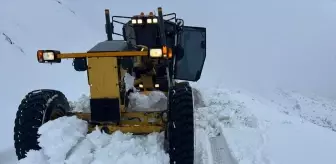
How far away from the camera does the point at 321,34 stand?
1171 inches

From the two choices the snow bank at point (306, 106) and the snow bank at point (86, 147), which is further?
the snow bank at point (306, 106)

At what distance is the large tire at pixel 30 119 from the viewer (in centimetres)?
488

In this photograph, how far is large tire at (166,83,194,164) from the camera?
4.71m

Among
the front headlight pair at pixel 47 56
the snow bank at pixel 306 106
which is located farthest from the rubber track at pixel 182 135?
the snow bank at pixel 306 106

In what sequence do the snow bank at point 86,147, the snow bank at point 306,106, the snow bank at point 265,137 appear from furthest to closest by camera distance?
the snow bank at point 306,106
the snow bank at point 265,137
the snow bank at point 86,147

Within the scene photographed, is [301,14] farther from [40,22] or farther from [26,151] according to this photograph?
[26,151]

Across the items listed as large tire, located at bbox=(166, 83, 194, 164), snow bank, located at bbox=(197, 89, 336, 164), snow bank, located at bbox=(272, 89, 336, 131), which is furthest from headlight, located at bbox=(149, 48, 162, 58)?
snow bank, located at bbox=(272, 89, 336, 131)

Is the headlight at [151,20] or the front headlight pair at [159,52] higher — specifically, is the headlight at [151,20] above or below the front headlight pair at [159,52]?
above

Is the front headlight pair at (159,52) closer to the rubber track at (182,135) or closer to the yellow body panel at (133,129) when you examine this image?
the rubber track at (182,135)

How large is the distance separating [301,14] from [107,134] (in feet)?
98.7

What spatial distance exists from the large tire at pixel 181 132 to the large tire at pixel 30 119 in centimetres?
152

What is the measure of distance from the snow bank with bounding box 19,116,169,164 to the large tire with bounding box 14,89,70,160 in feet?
0.81

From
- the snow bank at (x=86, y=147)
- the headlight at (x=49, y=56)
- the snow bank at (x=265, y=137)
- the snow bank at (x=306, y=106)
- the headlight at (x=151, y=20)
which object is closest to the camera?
the snow bank at (x=86, y=147)

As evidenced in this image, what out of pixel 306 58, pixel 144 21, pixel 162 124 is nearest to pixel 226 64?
pixel 306 58
